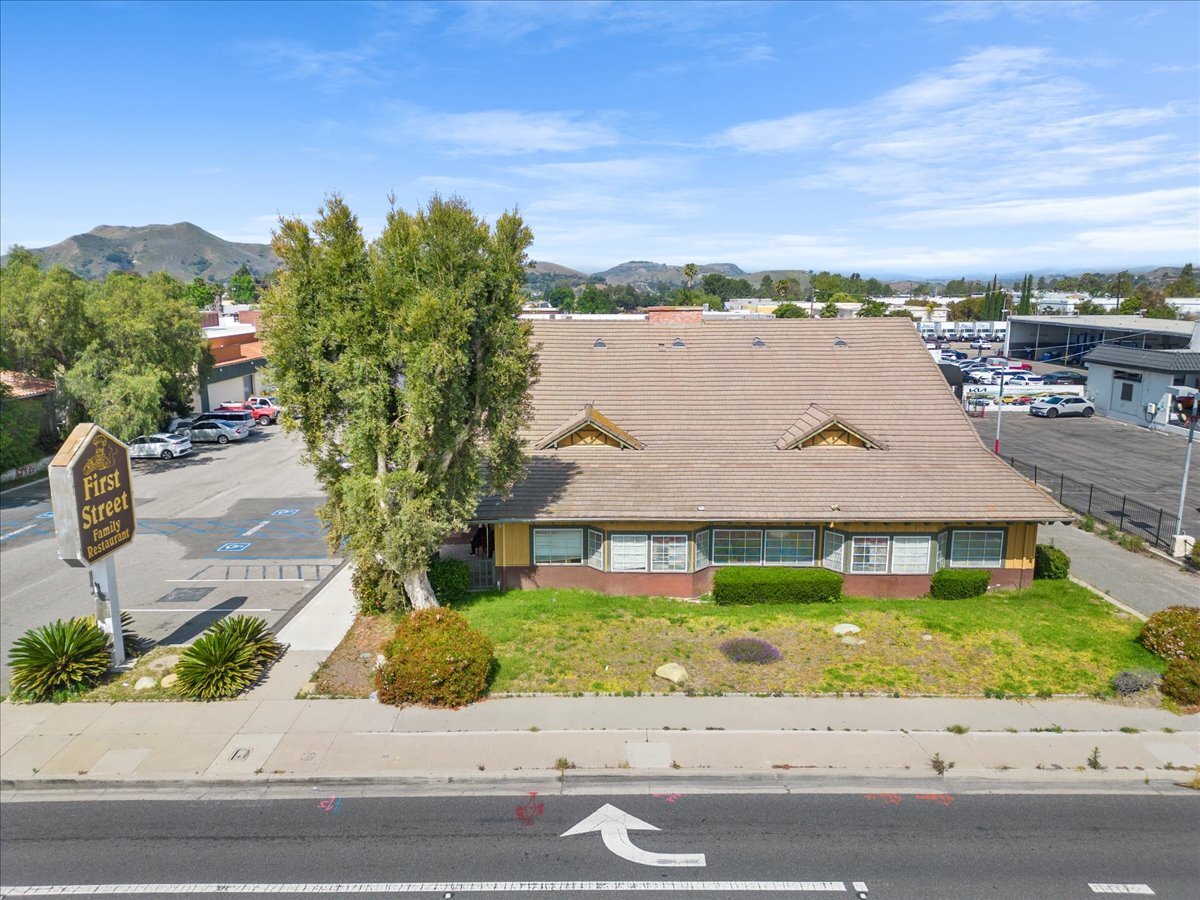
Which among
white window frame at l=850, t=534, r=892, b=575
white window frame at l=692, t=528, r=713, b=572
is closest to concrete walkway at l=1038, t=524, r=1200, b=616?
white window frame at l=850, t=534, r=892, b=575

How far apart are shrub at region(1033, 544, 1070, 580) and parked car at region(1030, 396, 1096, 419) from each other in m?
36.7

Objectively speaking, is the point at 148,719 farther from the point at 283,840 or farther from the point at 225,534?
Answer: the point at 225,534

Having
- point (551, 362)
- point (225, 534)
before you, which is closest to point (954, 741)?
point (551, 362)

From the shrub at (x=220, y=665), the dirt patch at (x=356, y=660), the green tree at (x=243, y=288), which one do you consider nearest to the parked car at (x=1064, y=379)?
the dirt patch at (x=356, y=660)

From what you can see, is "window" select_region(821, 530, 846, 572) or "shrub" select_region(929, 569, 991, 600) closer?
"shrub" select_region(929, 569, 991, 600)

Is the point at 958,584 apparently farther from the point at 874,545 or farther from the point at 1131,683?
the point at 1131,683

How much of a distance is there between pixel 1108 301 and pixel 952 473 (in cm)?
14656

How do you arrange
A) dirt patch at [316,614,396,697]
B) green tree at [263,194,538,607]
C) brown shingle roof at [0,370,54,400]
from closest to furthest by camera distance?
1. dirt patch at [316,614,396,697]
2. green tree at [263,194,538,607]
3. brown shingle roof at [0,370,54,400]

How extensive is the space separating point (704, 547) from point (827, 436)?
6.32 meters

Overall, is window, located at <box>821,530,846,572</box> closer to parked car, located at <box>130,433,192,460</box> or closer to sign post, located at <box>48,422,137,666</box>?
sign post, located at <box>48,422,137,666</box>

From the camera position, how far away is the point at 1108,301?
5556 inches

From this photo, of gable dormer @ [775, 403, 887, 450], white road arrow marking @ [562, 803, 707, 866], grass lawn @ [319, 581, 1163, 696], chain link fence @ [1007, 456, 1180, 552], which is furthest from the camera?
chain link fence @ [1007, 456, 1180, 552]

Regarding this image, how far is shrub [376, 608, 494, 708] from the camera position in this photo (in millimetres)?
16078

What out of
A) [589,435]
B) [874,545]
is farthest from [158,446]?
[874,545]
